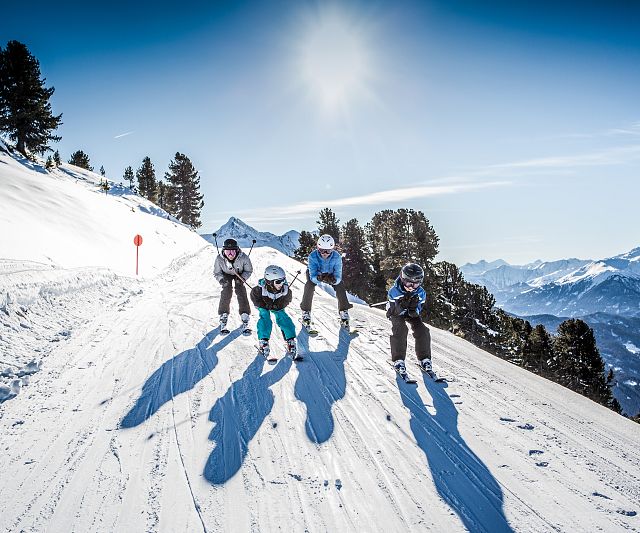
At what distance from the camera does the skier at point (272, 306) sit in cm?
658

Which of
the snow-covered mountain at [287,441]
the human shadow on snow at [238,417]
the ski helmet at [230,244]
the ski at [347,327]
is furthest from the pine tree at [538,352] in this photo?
the human shadow on snow at [238,417]

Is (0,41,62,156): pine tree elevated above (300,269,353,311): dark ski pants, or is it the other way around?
(0,41,62,156): pine tree

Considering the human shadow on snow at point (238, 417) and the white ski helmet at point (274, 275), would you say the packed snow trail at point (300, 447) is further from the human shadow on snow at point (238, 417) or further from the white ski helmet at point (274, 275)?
the white ski helmet at point (274, 275)

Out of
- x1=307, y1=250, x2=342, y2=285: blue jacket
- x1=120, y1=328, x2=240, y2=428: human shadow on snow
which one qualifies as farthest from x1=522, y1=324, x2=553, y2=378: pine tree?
x1=120, y1=328, x2=240, y2=428: human shadow on snow

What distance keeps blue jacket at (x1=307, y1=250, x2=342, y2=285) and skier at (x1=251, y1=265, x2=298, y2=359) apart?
2204 millimetres

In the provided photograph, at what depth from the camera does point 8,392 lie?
488 cm

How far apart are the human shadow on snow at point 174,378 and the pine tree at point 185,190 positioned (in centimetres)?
6024

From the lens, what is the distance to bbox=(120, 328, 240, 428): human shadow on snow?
457 centimetres

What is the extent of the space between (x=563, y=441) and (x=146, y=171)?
77.3 meters

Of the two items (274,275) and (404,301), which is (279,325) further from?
(404,301)

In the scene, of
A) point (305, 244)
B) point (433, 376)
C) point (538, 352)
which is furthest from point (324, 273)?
point (305, 244)

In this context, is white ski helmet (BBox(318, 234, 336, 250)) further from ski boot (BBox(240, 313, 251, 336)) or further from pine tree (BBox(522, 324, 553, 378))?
pine tree (BBox(522, 324, 553, 378))

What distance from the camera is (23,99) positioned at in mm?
34625

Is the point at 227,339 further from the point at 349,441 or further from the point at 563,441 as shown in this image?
the point at 563,441
